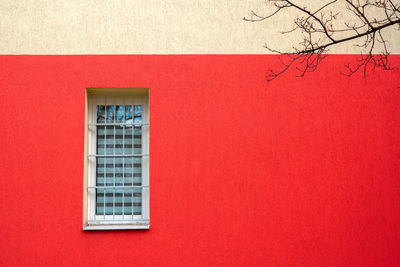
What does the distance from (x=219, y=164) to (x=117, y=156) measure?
1308 mm

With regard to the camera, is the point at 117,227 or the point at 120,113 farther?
the point at 120,113

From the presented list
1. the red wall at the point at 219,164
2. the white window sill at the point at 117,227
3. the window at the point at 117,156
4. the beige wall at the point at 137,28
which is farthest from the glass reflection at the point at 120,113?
the white window sill at the point at 117,227

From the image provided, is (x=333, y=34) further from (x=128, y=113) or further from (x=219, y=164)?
(x=128, y=113)

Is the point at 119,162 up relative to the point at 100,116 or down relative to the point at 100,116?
down

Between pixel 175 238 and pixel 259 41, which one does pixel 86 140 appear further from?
pixel 259 41

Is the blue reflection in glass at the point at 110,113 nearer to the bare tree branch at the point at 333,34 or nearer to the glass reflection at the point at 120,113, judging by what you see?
the glass reflection at the point at 120,113

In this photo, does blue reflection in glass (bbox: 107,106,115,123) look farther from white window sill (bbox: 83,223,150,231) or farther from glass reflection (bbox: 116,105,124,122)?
white window sill (bbox: 83,223,150,231)

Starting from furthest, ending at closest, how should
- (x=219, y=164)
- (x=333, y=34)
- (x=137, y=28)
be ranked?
(x=333, y=34)
(x=137, y=28)
(x=219, y=164)

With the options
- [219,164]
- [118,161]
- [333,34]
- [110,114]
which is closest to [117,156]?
[118,161]

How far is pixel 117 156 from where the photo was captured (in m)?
4.94

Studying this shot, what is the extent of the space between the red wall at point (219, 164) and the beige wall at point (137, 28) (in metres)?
0.17

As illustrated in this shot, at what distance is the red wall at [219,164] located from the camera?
4.59m

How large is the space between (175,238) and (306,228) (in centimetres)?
158

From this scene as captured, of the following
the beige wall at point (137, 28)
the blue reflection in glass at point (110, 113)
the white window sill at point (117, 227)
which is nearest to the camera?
the white window sill at point (117, 227)
